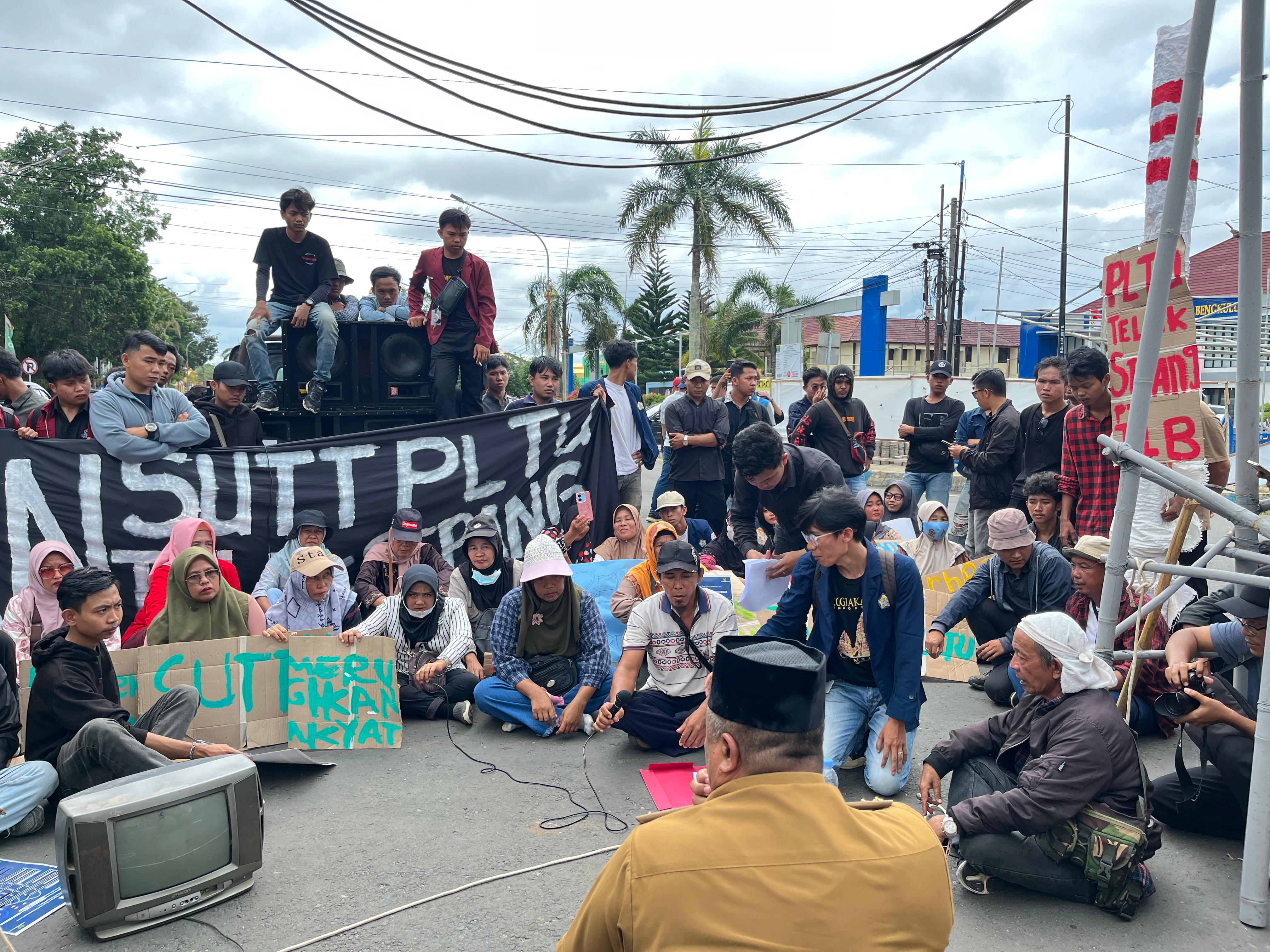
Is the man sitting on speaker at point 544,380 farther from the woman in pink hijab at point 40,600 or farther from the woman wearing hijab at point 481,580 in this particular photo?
the woman in pink hijab at point 40,600

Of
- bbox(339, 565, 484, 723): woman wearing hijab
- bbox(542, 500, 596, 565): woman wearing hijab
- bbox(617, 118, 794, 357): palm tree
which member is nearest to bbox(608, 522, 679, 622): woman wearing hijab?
Answer: bbox(339, 565, 484, 723): woman wearing hijab

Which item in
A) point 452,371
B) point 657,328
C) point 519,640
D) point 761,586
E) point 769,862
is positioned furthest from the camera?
point 657,328

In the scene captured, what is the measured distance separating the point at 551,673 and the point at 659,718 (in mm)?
785

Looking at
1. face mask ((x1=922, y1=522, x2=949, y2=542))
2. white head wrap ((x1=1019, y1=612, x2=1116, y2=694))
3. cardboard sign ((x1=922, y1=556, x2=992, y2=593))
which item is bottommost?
cardboard sign ((x1=922, y1=556, x2=992, y2=593))

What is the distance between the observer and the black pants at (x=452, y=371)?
26.1 ft

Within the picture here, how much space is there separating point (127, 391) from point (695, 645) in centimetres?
435

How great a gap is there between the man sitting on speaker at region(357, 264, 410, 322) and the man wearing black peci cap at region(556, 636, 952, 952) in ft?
24.6

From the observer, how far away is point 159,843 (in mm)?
3326

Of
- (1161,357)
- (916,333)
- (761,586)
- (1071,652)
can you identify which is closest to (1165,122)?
(1161,357)

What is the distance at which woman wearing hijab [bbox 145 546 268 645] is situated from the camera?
503 centimetres

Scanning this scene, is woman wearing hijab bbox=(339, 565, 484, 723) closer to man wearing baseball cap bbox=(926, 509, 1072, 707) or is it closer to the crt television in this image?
the crt television

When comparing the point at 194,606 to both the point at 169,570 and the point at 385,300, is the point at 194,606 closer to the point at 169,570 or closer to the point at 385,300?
the point at 169,570

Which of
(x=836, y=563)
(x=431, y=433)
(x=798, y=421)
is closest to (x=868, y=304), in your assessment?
(x=798, y=421)

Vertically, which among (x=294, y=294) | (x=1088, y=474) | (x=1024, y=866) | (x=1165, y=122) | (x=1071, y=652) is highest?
(x=1165, y=122)
